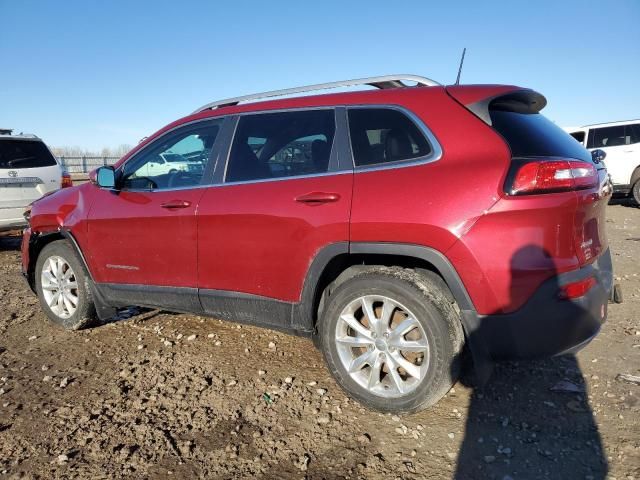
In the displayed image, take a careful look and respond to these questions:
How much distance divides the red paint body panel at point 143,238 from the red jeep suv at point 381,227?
13 millimetres

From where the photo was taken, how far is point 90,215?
12.3ft

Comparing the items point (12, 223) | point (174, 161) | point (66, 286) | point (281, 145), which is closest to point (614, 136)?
point (281, 145)

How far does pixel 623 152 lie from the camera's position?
37.1 feet

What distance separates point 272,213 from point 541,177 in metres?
1.47

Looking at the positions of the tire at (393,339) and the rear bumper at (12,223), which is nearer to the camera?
the tire at (393,339)

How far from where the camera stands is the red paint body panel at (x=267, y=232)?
2682 mm

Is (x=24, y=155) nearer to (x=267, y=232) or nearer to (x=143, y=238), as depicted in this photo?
(x=143, y=238)

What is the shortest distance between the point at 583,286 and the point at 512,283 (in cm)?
39

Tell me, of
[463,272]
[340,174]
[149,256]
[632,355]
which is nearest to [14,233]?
[149,256]

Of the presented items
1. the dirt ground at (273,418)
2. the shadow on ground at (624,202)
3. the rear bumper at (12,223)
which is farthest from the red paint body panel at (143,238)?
the shadow on ground at (624,202)

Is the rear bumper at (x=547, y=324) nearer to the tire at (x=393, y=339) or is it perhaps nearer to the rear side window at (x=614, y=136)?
the tire at (x=393, y=339)

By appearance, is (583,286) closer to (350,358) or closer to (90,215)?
(350,358)

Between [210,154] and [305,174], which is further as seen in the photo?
[210,154]

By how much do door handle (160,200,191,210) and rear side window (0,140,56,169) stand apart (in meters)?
4.96
